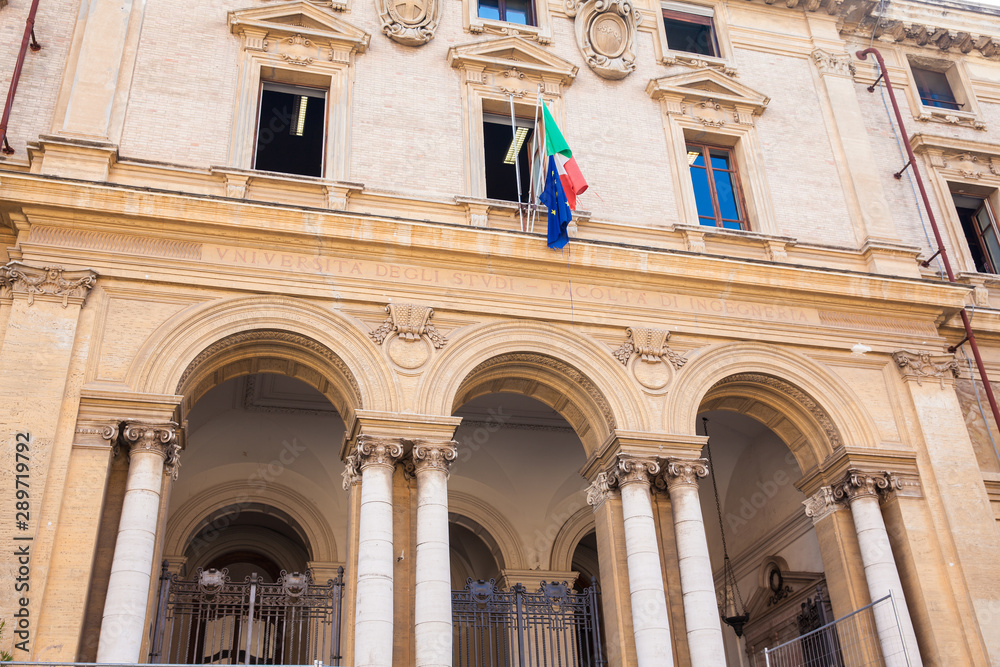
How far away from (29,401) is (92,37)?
5.99m

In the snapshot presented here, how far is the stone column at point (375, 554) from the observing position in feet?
36.3

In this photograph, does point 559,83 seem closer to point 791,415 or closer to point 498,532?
point 791,415

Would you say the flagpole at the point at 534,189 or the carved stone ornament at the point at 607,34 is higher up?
the carved stone ornament at the point at 607,34

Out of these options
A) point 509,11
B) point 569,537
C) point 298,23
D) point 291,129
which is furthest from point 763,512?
point 298,23

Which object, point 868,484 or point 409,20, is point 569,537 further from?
point 409,20

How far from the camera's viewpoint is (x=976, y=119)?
63.6 ft

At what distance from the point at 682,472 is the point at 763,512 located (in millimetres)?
5478

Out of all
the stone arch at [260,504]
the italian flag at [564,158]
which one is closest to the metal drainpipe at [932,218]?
the italian flag at [564,158]

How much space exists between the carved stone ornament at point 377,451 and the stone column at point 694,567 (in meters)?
3.71

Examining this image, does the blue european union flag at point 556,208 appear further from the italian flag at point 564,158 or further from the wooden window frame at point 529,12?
the wooden window frame at point 529,12

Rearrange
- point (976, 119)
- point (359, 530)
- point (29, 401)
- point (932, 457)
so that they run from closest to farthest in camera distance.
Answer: point (29, 401)
point (359, 530)
point (932, 457)
point (976, 119)

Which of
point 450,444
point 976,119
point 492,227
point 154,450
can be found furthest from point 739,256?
point 154,450

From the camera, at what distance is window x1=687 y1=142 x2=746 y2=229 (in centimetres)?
1647

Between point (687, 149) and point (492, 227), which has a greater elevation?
point (687, 149)
